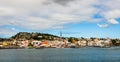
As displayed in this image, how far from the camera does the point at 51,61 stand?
11388cm

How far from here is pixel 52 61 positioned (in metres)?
114

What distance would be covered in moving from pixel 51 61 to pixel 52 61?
0.38 metres
